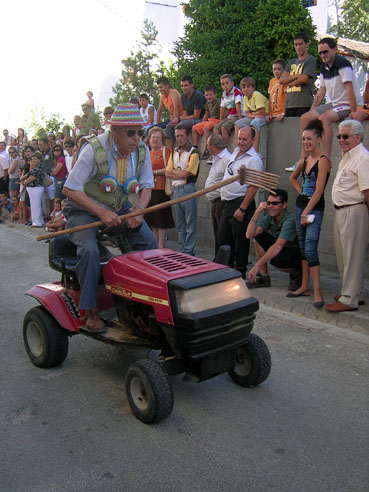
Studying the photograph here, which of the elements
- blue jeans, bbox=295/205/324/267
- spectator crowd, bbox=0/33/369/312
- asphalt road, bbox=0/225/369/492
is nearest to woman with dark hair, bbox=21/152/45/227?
spectator crowd, bbox=0/33/369/312

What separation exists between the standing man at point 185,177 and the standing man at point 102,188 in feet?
11.8

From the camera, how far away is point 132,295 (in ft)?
12.5

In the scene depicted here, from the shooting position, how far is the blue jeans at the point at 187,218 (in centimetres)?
841

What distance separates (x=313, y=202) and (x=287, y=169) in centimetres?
197

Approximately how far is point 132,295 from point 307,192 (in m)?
3.18

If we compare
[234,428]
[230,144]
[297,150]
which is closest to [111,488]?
[234,428]

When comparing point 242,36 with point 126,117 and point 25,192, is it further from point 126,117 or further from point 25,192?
point 126,117

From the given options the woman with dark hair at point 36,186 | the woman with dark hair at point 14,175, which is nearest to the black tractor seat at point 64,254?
the woman with dark hair at point 36,186

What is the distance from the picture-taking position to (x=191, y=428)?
11.6ft

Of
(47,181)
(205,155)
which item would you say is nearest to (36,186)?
(47,181)

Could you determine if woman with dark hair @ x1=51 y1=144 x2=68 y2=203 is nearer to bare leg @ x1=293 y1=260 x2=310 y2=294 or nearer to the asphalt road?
bare leg @ x1=293 y1=260 x2=310 y2=294

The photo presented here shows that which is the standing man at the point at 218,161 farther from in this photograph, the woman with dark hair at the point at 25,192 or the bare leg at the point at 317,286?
the woman with dark hair at the point at 25,192

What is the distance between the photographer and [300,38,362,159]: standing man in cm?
709

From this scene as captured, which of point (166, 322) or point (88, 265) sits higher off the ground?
point (88, 265)
